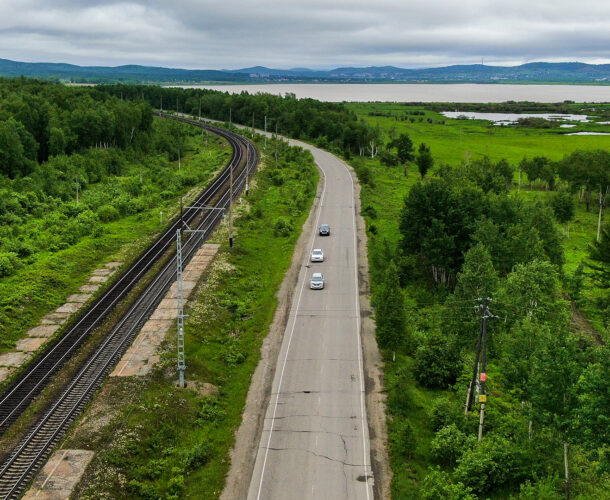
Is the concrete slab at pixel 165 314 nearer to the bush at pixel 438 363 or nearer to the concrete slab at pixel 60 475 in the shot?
the concrete slab at pixel 60 475

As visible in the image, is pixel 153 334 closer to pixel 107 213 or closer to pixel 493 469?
pixel 493 469

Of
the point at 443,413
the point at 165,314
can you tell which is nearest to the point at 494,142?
the point at 165,314

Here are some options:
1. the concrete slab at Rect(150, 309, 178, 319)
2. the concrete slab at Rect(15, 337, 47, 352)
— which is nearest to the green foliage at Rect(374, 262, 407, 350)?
the concrete slab at Rect(150, 309, 178, 319)

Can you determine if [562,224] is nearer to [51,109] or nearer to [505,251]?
[505,251]

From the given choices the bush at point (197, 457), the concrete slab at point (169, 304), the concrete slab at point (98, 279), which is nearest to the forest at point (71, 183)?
the concrete slab at point (98, 279)

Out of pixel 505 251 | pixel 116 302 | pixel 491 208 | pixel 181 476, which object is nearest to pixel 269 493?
pixel 181 476

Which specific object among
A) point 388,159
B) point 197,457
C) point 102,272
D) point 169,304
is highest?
point 388,159

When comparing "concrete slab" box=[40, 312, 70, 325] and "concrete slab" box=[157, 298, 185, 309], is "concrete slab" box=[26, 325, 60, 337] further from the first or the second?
"concrete slab" box=[157, 298, 185, 309]
